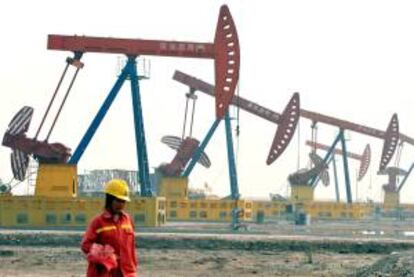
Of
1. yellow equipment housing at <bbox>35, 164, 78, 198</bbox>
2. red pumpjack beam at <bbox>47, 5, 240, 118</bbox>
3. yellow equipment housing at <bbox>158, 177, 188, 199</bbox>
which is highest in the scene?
red pumpjack beam at <bbox>47, 5, 240, 118</bbox>

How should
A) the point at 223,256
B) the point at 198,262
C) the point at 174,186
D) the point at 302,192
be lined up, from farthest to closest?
the point at 302,192 → the point at 174,186 → the point at 223,256 → the point at 198,262

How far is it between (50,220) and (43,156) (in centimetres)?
274

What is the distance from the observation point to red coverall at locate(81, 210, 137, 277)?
7.71 m

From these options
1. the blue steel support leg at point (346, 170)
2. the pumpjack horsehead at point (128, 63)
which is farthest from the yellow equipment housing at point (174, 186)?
the blue steel support leg at point (346, 170)

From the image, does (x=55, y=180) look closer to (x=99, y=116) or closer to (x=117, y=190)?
(x=99, y=116)

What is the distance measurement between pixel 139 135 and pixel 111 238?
38566mm

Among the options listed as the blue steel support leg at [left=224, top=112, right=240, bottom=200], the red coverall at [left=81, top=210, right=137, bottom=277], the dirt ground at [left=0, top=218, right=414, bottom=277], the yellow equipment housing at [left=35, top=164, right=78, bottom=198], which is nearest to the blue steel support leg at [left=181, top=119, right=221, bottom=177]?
the blue steel support leg at [left=224, top=112, right=240, bottom=200]

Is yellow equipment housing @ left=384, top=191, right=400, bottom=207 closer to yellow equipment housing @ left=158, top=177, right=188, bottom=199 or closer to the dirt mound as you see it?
yellow equipment housing @ left=158, top=177, right=188, bottom=199

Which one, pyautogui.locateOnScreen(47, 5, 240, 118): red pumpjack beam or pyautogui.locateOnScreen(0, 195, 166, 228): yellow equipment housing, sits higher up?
pyautogui.locateOnScreen(47, 5, 240, 118): red pumpjack beam

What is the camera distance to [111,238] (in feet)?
25.3

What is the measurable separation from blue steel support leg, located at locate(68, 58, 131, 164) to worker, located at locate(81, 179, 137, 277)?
123ft

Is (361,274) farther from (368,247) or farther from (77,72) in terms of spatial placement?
(77,72)

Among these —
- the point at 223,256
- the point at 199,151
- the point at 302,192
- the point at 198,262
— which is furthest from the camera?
the point at 302,192

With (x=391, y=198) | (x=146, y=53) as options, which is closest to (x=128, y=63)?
(x=146, y=53)
